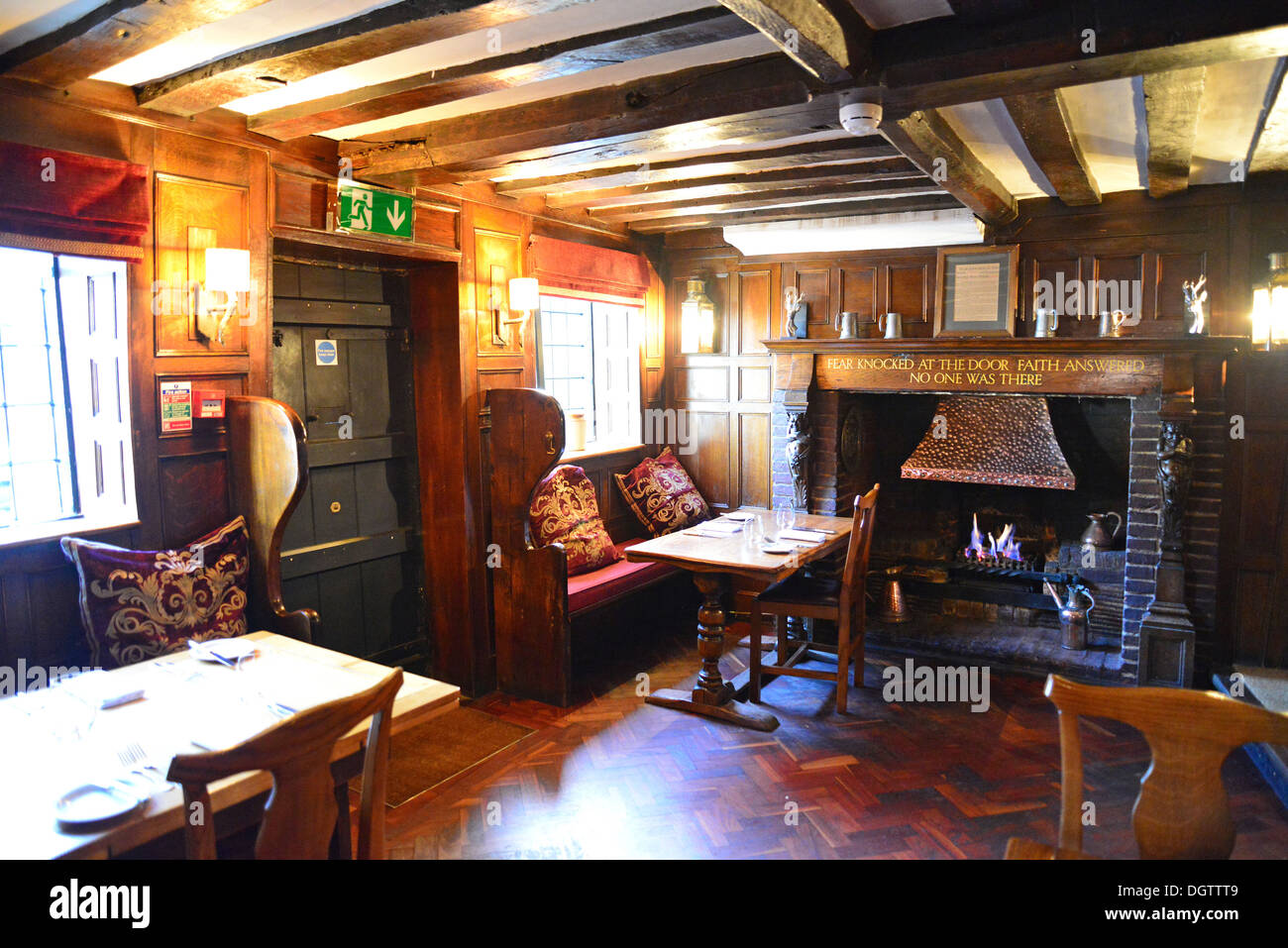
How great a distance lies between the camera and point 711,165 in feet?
13.5

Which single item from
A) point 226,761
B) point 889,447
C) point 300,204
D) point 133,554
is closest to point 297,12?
point 300,204

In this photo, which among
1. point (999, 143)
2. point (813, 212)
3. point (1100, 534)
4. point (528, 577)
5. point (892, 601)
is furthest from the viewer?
point (892, 601)

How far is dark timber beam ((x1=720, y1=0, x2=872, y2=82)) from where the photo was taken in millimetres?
2096

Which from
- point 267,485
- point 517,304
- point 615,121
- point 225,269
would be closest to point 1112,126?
point 615,121

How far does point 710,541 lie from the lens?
14.5ft

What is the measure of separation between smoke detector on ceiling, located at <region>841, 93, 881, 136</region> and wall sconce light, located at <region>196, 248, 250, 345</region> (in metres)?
2.30

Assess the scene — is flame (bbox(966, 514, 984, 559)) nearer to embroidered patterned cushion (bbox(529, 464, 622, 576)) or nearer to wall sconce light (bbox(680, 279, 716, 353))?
wall sconce light (bbox(680, 279, 716, 353))

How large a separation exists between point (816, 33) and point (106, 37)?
→ 6.63 ft

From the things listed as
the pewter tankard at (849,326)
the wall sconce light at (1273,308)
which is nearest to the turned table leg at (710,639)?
the pewter tankard at (849,326)

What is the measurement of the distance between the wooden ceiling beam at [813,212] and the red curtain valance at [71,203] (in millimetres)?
3364

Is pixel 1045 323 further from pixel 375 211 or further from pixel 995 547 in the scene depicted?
pixel 375 211

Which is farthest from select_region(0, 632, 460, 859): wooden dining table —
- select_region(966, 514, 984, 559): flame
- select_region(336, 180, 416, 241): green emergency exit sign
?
select_region(966, 514, 984, 559): flame

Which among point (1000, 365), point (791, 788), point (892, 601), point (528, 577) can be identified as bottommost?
point (791, 788)
